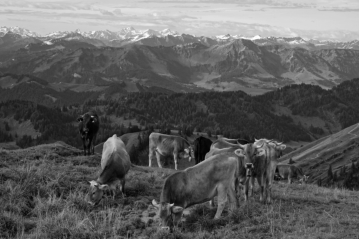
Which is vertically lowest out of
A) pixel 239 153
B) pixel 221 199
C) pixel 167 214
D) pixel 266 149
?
pixel 221 199

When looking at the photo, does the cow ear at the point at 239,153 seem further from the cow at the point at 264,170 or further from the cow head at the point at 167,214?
the cow head at the point at 167,214

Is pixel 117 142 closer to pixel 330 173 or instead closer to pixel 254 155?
pixel 254 155

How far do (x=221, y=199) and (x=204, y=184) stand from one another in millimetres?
995

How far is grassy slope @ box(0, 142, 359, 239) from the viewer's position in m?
12.6

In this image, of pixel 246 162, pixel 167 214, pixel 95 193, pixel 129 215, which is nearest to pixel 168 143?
pixel 246 162

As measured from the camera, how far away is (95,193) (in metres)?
16.5

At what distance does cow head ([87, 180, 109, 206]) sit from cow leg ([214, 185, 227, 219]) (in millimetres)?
5570

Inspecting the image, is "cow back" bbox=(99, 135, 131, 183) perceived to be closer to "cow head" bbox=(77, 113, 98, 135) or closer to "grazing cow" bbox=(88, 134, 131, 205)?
"grazing cow" bbox=(88, 134, 131, 205)

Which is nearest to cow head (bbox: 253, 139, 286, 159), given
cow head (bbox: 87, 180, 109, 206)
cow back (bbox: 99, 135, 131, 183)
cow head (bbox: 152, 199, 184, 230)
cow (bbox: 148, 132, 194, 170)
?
cow head (bbox: 152, 199, 184, 230)

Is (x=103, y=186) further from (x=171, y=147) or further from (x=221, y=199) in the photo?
(x=171, y=147)

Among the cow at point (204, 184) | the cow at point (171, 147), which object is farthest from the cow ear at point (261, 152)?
the cow at point (171, 147)

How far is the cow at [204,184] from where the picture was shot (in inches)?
598

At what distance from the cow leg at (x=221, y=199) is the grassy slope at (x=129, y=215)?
44 cm

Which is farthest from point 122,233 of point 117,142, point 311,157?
point 311,157
